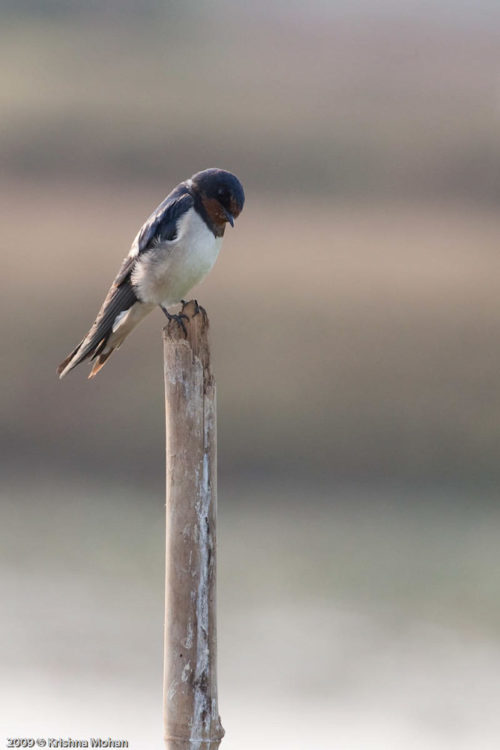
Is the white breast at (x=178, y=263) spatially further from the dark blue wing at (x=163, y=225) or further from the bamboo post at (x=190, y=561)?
the bamboo post at (x=190, y=561)

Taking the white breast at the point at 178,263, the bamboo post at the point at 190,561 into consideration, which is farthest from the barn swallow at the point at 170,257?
the bamboo post at the point at 190,561

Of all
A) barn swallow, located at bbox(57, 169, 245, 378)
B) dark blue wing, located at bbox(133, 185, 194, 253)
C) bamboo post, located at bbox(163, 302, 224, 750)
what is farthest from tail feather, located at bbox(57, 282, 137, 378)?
bamboo post, located at bbox(163, 302, 224, 750)

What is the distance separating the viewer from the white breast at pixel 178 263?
221 inches

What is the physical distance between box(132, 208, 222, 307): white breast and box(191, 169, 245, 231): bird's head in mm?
57

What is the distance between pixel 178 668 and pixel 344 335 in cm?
945

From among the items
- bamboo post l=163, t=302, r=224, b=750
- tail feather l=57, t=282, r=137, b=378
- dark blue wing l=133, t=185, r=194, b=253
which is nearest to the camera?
bamboo post l=163, t=302, r=224, b=750

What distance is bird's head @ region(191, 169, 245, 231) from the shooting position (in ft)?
18.5

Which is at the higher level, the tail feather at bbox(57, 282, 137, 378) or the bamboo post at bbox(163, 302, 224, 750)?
the tail feather at bbox(57, 282, 137, 378)

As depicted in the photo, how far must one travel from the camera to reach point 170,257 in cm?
561

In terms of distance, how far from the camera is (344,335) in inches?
542

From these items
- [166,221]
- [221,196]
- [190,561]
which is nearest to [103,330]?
[166,221]

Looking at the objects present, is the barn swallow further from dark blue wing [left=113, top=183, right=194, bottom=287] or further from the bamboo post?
the bamboo post

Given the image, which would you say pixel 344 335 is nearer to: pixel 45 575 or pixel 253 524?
pixel 253 524

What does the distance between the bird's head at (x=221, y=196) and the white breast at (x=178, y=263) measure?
57 millimetres
